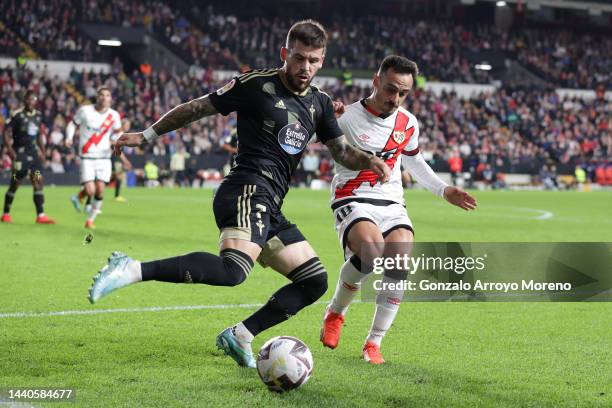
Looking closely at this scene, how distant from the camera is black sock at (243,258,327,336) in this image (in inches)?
213

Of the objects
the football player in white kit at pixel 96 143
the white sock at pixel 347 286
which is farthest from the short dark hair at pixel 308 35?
the football player in white kit at pixel 96 143

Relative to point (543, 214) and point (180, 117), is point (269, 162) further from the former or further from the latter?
point (543, 214)

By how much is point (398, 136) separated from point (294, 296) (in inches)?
62.8

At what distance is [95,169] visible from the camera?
14.4m

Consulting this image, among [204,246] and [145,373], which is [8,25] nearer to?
[204,246]

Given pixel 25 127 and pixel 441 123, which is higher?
pixel 25 127

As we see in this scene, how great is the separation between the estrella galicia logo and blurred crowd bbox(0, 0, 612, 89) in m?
31.9

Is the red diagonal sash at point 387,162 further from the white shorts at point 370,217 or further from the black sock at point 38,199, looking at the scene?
the black sock at point 38,199

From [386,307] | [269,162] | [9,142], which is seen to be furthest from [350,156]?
[9,142]

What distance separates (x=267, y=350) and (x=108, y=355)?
4.08ft

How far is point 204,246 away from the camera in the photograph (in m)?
13.0

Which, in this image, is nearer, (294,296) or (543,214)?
(294,296)

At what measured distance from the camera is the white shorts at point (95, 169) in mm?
14359

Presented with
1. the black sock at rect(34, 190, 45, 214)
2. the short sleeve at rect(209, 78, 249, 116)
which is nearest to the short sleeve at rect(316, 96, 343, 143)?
the short sleeve at rect(209, 78, 249, 116)
